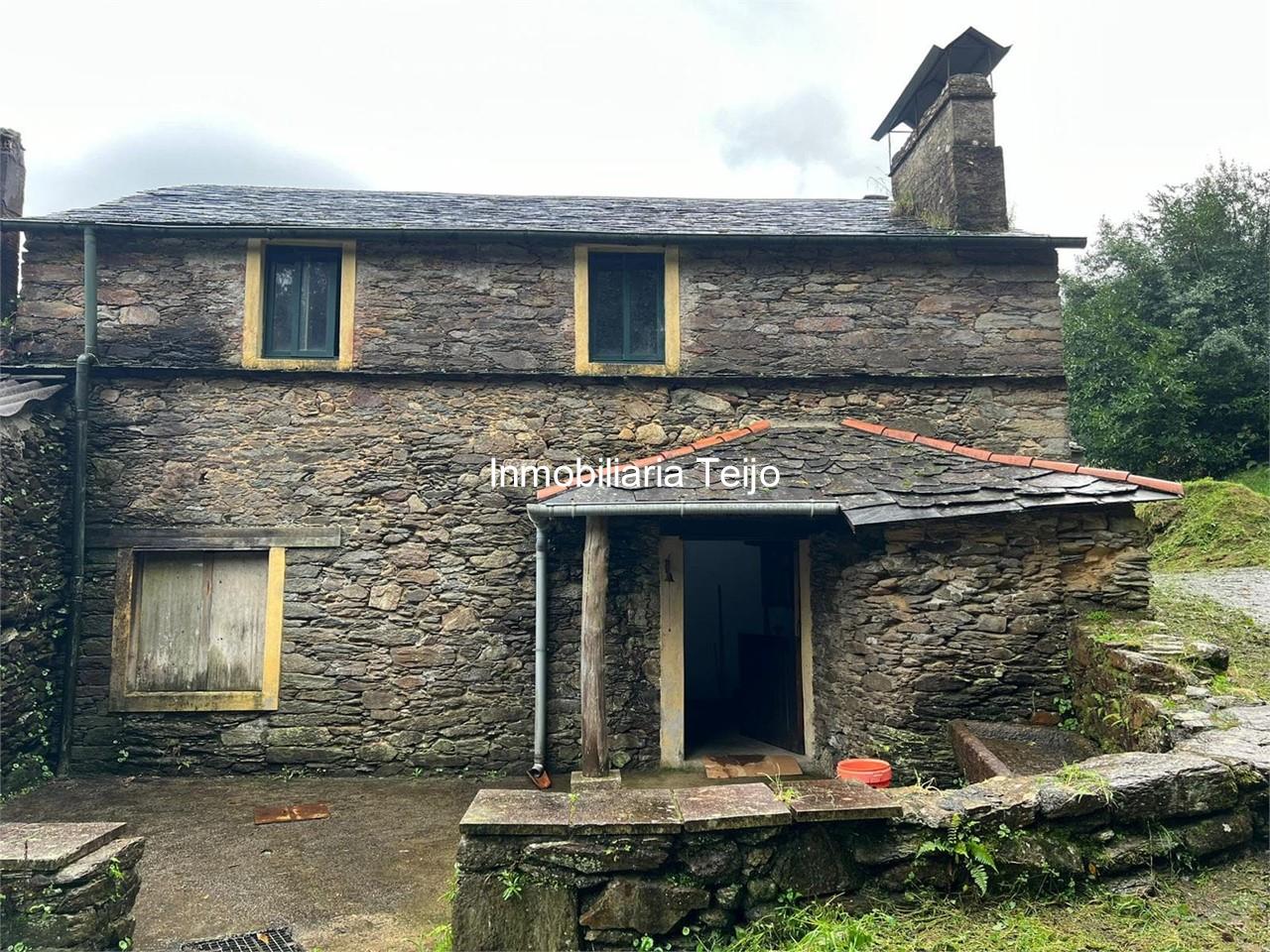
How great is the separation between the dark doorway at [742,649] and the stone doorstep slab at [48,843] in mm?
5312

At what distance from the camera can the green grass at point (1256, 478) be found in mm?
15303

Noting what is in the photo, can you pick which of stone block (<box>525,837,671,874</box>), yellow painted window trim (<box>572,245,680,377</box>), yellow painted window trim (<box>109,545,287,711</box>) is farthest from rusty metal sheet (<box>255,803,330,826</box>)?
yellow painted window trim (<box>572,245,680,377</box>)

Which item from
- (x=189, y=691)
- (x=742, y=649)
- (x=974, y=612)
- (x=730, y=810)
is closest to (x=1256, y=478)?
(x=742, y=649)

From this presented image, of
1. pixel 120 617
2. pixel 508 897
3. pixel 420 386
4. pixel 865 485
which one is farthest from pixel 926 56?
pixel 120 617

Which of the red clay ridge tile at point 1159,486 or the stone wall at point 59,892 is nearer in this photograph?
the stone wall at point 59,892

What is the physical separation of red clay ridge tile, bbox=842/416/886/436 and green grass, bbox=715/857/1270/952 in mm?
4694

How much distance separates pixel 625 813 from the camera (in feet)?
10.1

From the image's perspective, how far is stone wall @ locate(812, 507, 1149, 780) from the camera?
5.70 metres

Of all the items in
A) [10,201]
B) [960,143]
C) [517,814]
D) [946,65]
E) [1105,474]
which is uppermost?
[946,65]

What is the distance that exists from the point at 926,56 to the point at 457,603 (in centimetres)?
824

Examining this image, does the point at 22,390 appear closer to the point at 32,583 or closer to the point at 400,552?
the point at 32,583

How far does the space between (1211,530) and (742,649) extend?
330 inches

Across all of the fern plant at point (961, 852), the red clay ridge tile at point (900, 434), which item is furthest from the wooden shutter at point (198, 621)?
the fern plant at point (961, 852)

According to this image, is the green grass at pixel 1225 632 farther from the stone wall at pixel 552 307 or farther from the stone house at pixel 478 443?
the stone wall at pixel 552 307
